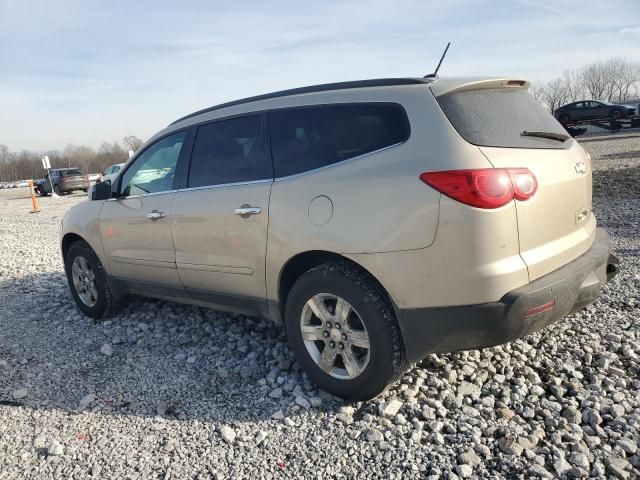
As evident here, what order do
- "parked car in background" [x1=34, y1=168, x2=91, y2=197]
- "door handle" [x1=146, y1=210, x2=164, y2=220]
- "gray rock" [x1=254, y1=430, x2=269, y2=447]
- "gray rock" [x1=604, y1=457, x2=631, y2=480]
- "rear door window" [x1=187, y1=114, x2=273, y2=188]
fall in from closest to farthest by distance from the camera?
"gray rock" [x1=604, y1=457, x2=631, y2=480] → "gray rock" [x1=254, y1=430, x2=269, y2=447] → "rear door window" [x1=187, y1=114, x2=273, y2=188] → "door handle" [x1=146, y1=210, x2=164, y2=220] → "parked car in background" [x1=34, y1=168, x2=91, y2=197]

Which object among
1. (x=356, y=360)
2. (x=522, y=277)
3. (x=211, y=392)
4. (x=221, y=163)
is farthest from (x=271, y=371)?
(x=522, y=277)

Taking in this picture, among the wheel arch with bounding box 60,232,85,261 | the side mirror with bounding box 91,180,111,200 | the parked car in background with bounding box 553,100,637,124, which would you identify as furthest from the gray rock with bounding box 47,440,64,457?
the parked car in background with bounding box 553,100,637,124

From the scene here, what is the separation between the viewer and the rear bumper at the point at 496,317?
8.52 ft

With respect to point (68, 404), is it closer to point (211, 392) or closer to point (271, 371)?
point (211, 392)

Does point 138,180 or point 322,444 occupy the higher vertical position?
point 138,180

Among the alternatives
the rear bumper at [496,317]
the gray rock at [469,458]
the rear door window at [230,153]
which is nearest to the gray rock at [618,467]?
the gray rock at [469,458]

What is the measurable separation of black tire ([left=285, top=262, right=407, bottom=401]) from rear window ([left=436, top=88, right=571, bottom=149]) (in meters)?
0.97

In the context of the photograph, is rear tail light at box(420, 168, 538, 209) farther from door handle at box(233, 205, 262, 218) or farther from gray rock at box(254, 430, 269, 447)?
gray rock at box(254, 430, 269, 447)

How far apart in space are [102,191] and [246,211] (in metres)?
2.04

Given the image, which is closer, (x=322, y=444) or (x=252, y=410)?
(x=322, y=444)

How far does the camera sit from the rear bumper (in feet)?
8.52

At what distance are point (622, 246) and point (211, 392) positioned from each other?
16.6 feet

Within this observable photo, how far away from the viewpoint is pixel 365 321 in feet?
9.44

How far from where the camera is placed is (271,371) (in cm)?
357
